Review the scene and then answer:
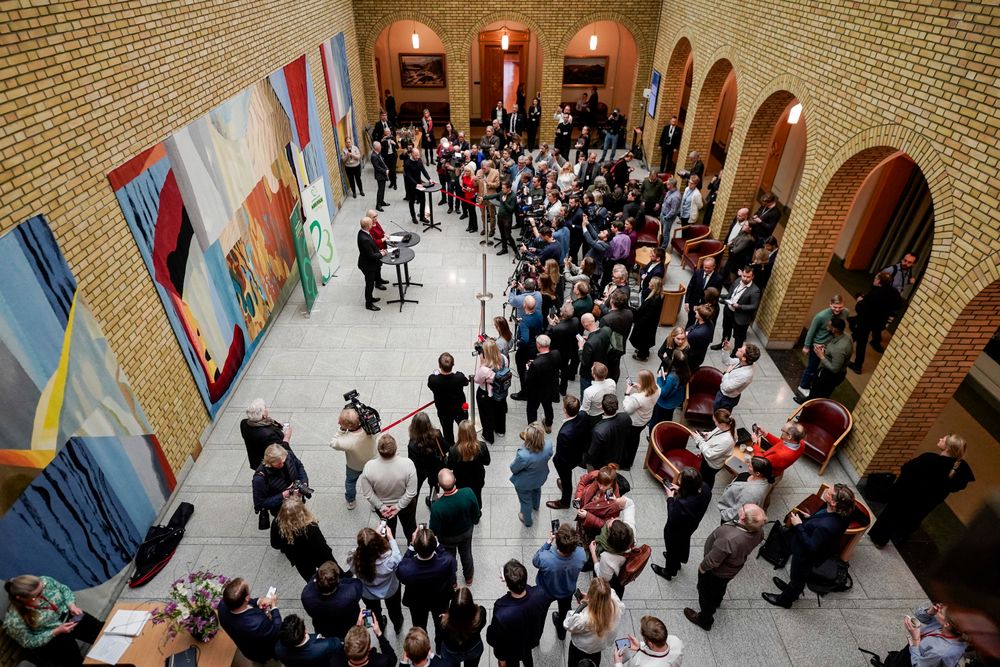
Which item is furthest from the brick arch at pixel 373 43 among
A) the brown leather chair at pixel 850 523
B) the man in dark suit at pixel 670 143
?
the brown leather chair at pixel 850 523

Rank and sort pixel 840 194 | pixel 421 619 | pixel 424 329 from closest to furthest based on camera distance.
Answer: pixel 421 619
pixel 840 194
pixel 424 329

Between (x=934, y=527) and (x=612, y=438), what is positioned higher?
(x=612, y=438)

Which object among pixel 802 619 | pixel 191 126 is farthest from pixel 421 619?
pixel 191 126

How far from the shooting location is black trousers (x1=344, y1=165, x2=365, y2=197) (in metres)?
14.5

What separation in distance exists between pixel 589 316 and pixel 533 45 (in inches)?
652

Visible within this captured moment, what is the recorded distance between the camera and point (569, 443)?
5.91 meters

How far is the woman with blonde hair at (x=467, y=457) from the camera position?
17.4ft

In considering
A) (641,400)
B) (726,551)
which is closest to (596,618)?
(726,551)

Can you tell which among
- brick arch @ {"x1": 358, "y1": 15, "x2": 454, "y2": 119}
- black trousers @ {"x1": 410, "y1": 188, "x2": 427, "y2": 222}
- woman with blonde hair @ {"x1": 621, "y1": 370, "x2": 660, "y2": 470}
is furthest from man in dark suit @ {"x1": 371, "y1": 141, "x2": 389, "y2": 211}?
woman with blonde hair @ {"x1": 621, "y1": 370, "x2": 660, "y2": 470}

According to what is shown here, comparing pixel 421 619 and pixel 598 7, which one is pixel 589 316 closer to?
pixel 421 619

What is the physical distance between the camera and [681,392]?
6914 mm

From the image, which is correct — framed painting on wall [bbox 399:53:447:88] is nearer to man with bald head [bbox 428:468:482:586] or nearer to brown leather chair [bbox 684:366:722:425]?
brown leather chair [bbox 684:366:722:425]

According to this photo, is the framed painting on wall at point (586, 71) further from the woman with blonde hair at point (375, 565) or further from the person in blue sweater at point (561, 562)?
the woman with blonde hair at point (375, 565)

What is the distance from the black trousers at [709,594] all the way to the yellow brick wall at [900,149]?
3.03 meters
